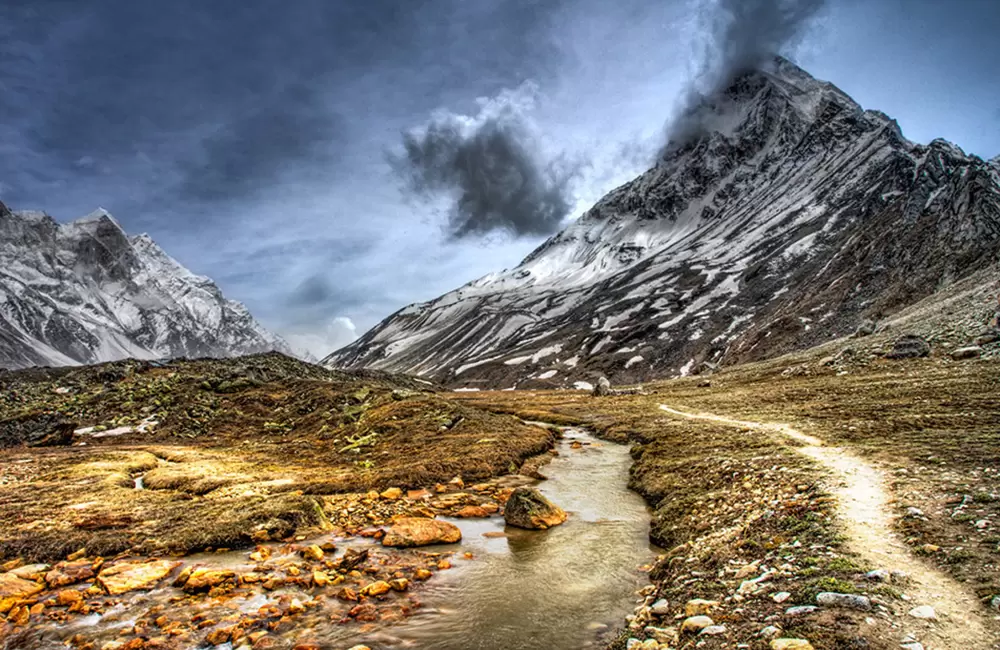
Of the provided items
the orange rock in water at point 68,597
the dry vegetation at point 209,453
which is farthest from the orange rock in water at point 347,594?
the orange rock in water at point 68,597

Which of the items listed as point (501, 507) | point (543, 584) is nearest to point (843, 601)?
point (543, 584)

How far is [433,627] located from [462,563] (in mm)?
3909

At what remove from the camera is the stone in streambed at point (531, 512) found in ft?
58.9

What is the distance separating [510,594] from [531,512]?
5.79 metres

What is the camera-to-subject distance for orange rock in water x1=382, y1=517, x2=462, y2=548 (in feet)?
52.7

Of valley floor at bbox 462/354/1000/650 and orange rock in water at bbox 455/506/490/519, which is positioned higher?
orange rock in water at bbox 455/506/490/519

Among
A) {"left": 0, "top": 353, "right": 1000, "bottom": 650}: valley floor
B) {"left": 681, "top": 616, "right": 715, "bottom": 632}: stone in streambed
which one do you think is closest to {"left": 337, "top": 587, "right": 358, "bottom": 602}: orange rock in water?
{"left": 0, "top": 353, "right": 1000, "bottom": 650}: valley floor

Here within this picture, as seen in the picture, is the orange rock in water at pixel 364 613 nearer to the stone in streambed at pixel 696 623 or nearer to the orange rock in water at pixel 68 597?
the orange rock in water at pixel 68 597

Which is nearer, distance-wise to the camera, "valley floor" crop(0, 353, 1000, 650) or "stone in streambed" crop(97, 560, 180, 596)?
"valley floor" crop(0, 353, 1000, 650)

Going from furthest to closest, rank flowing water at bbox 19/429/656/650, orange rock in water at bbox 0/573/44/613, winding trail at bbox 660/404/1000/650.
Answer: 1. orange rock in water at bbox 0/573/44/613
2. flowing water at bbox 19/429/656/650
3. winding trail at bbox 660/404/1000/650

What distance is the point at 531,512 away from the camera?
59.6 feet

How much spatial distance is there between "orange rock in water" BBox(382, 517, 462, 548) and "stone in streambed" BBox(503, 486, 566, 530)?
2.12 meters

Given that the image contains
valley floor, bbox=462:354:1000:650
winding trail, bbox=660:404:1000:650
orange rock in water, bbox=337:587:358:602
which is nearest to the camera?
winding trail, bbox=660:404:1000:650

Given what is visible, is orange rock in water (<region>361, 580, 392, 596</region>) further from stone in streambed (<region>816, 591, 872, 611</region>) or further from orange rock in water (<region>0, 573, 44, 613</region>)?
stone in streambed (<region>816, 591, 872, 611</region>)
